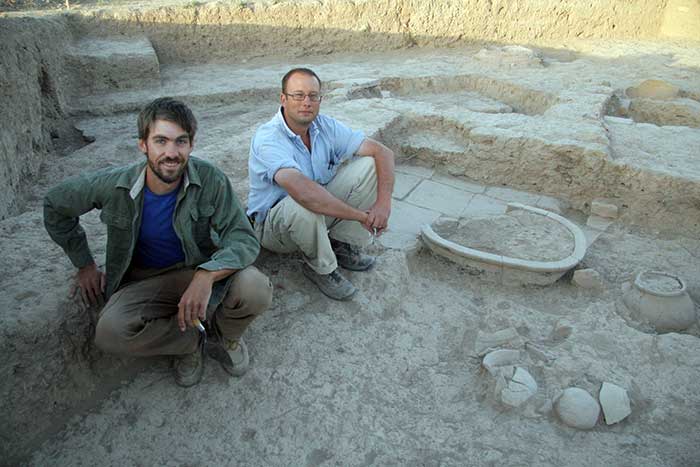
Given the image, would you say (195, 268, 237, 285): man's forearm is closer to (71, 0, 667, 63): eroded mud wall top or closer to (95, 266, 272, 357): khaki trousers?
(95, 266, 272, 357): khaki trousers

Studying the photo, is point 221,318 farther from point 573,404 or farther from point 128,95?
point 128,95

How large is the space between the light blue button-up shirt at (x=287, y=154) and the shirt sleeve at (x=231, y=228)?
1.55ft

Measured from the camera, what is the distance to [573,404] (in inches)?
93.8

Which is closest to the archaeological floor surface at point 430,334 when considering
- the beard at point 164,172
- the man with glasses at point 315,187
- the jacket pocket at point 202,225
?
the man with glasses at point 315,187

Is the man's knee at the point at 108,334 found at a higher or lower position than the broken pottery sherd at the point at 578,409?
higher

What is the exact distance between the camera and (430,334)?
3012mm

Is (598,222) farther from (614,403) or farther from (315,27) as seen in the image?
(315,27)

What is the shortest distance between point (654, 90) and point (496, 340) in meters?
5.37

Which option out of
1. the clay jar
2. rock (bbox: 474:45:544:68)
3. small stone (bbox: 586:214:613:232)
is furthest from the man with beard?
rock (bbox: 474:45:544:68)

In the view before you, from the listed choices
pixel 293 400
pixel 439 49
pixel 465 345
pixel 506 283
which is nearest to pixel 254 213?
pixel 293 400

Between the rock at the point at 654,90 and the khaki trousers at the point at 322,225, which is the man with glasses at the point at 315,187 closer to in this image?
the khaki trousers at the point at 322,225

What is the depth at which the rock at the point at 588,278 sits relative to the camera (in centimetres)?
333

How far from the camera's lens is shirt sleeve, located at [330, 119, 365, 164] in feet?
10.1

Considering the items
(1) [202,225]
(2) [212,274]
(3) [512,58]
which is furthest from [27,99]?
(3) [512,58]
